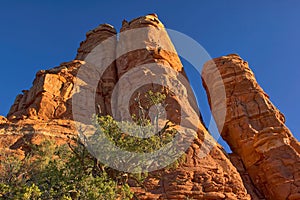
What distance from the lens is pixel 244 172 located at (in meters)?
36.5

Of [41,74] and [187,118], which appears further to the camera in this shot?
[41,74]

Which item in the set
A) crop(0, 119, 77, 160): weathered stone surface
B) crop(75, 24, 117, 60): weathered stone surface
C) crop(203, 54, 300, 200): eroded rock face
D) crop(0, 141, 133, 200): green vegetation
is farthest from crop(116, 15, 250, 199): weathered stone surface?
crop(0, 119, 77, 160): weathered stone surface

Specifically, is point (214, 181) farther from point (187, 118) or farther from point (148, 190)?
point (187, 118)

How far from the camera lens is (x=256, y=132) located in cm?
3922

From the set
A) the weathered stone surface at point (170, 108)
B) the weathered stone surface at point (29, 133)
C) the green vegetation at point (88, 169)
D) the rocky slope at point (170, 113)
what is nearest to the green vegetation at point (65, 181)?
the green vegetation at point (88, 169)

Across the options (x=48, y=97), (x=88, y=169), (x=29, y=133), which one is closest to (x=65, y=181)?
(x=88, y=169)

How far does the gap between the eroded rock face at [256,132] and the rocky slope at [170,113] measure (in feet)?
0.32

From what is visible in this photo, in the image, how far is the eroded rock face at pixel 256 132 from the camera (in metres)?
33.3

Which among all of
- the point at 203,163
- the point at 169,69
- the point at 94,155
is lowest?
the point at 94,155

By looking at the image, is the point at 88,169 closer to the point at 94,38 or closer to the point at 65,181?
the point at 65,181

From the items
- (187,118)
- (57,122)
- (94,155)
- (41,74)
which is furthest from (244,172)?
(41,74)

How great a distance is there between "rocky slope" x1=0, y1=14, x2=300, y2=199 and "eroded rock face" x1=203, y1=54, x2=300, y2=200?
10 centimetres

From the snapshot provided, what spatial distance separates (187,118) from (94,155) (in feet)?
61.1

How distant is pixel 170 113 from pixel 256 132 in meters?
11.7
